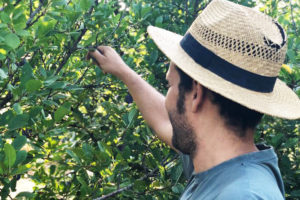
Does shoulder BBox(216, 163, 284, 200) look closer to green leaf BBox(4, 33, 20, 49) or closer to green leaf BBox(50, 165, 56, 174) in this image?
green leaf BBox(4, 33, 20, 49)

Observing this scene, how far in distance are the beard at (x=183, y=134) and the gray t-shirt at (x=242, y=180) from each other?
14cm

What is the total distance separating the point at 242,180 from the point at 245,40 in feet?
2.05

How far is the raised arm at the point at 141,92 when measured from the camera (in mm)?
2537

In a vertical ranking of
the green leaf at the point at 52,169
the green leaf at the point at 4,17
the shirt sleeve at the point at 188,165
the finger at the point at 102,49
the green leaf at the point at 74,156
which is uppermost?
the green leaf at the point at 4,17

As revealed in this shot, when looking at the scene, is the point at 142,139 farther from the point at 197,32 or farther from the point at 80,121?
the point at 197,32

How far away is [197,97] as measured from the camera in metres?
1.72

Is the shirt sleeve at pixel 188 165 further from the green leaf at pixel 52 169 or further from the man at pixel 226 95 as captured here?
the green leaf at pixel 52 169

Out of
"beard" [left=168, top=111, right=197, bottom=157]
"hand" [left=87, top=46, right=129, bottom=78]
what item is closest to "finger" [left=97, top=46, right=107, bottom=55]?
"hand" [left=87, top=46, right=129, bottom=78]

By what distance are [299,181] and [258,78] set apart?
1.60 m

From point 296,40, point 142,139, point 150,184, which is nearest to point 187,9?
point 296,40

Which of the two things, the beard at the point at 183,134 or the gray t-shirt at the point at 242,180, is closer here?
the gray t-shirt at the point at 242,180

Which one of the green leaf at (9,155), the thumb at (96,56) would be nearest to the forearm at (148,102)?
the thumb at (96,56)

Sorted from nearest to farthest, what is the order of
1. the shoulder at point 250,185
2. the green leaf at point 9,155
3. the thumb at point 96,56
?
the shoulder at point 250,185 → the green leaf at point 9,155 → the thumb at point 96,56

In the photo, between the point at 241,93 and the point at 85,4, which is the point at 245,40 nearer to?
the point at 241,93
